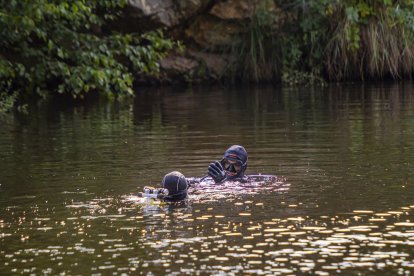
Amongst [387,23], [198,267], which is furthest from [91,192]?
[387,23]

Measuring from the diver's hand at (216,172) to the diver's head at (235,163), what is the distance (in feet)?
1.79

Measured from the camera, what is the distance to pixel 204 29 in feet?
132

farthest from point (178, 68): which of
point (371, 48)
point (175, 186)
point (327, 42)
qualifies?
point (175, 186)

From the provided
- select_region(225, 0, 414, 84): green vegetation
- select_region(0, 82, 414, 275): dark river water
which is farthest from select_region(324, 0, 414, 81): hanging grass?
select_region(0, 82, 414, 275): dark river water

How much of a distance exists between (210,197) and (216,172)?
38.5 inches

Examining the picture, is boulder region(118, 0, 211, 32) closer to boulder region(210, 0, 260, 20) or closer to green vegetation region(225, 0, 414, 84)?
boulder region(210, 0, 260, 20)

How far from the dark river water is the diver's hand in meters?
0.21

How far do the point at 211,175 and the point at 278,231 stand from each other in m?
3.53

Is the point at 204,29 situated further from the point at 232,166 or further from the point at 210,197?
the point at 210,197

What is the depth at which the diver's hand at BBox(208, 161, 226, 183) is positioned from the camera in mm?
16609

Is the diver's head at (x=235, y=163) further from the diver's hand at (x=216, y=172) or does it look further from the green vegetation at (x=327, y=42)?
the green vegetation at (x=327, y=42)

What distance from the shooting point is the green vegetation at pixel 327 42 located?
127ft

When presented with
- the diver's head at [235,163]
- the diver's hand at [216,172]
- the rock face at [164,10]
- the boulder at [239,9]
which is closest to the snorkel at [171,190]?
the diver's hand at [216,172]

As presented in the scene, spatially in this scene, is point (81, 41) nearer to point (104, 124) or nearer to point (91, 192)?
point (104, 124)
